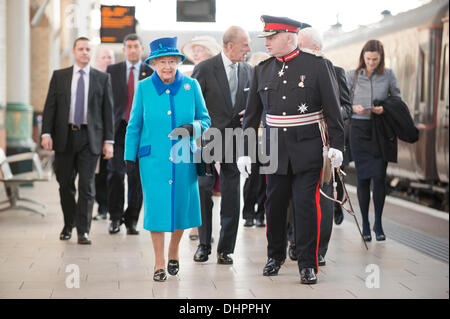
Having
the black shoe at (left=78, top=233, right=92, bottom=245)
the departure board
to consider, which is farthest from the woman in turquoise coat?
the departure board

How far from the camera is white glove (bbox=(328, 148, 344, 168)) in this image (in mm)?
5969

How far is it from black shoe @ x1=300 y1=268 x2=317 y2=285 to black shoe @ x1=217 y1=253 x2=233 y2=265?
0.96 metres

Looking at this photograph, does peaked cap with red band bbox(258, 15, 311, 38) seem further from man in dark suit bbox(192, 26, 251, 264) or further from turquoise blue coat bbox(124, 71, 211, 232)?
man in dark suit bbox(192, 26, 251, 264)

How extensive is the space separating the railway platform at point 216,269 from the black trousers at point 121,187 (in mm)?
213

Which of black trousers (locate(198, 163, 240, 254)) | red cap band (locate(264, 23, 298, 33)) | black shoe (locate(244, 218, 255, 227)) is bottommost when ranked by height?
black shoe (locate(244, 218, 255, 227))

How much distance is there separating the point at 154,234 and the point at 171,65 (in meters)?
1.21

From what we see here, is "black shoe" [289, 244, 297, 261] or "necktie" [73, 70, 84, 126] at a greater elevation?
"necktie" [73, 70, 84, 126]

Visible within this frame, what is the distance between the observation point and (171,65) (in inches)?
236

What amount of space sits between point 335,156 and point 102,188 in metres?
4.94

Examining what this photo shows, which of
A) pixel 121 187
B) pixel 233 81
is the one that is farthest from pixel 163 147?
pixel 121 187

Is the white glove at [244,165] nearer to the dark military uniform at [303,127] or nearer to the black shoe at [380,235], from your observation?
the dark military uniform at [303,127]

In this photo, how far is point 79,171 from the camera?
8125 mm
